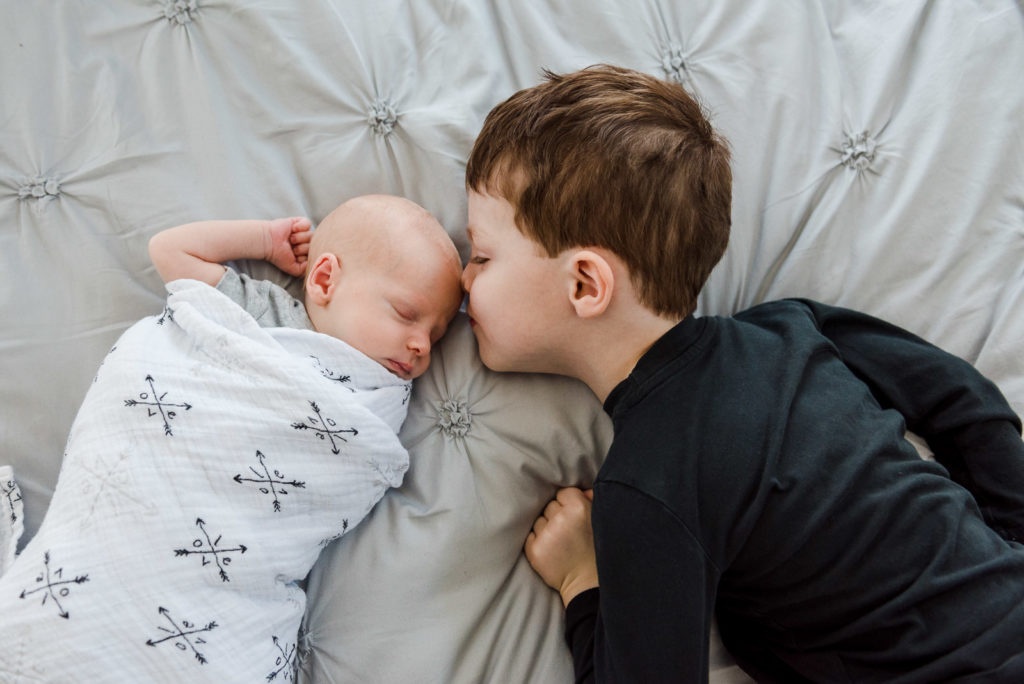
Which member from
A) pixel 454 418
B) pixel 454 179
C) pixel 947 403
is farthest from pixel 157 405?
pixel 947 403

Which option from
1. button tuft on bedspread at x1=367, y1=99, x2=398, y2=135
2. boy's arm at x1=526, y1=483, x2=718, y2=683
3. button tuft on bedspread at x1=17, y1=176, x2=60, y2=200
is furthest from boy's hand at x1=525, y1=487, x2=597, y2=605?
button tuft on bedspread at x1=17, y1=176, x2=60, y2=200

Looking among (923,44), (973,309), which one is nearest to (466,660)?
(973,309)

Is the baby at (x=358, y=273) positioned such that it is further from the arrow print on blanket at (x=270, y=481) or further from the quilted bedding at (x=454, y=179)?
the arrow print on blanket at (x=270, y=481)

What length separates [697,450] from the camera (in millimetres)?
972

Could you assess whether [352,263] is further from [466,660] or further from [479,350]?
[466,660]

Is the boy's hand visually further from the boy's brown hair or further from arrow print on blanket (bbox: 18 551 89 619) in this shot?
arrow print on blanket (bbox: 18 551 89 619)

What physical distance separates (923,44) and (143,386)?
147cm

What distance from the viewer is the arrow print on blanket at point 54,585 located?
0.88 m

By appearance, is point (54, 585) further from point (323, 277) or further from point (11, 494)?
point (323, 277)

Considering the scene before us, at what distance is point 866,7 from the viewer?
1.37 m

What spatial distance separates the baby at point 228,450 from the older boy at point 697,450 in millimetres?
154

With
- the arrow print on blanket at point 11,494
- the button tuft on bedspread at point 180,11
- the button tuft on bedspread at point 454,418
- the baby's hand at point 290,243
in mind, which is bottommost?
the arrow print on blanket at point 11,494

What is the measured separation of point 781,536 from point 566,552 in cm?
33

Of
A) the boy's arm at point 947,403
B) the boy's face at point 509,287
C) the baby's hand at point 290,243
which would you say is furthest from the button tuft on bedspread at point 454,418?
the boy's arm at point 947,403
